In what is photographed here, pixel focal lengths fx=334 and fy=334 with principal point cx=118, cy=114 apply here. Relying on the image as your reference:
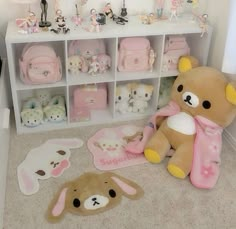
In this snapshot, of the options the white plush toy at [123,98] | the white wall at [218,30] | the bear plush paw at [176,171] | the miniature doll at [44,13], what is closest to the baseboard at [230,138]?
the white wall at [218,30]

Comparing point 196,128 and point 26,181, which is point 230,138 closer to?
point 196,128

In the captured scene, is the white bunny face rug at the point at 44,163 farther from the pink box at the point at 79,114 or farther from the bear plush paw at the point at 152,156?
the bear plush paw at the point at 152,156

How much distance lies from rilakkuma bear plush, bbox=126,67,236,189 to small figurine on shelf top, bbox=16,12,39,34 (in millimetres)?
823

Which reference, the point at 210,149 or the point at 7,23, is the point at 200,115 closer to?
the point at 210,149

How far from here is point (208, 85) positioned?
1747 mm

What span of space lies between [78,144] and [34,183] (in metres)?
0.38

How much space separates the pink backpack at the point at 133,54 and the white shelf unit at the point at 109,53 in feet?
0.14

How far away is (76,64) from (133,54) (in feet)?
1.14

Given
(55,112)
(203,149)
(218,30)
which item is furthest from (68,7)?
(203,149)

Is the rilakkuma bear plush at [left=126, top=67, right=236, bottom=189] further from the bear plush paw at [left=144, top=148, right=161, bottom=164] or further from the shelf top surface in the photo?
the shelf top surface

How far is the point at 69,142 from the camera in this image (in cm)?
194

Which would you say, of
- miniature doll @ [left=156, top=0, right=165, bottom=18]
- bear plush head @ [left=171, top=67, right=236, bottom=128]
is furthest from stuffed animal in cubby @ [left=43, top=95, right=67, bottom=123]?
miniature doll @ [left=156, top=0, right=165, bottom=18]

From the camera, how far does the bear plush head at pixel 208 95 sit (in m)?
1.72

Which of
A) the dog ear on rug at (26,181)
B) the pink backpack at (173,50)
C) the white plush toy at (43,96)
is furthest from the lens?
the white plush toy at (43,96)
